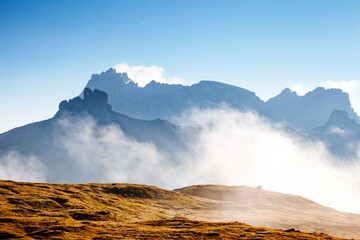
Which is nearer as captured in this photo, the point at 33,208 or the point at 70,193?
the point at 33,208

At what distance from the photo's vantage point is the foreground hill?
40625mm

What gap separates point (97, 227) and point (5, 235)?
A: 12.3 metres

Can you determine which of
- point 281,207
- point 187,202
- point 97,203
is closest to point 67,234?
point 97,203

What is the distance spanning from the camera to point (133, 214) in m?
71.1

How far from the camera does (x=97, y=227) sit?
1747 inches

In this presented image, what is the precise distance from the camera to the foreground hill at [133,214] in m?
40.6

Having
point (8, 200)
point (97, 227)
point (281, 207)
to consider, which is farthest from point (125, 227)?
point (281, 207)

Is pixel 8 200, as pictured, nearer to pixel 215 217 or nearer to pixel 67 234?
pixel 67 234

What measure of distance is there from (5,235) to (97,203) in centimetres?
3871

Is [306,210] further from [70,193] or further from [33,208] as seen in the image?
[33,208]

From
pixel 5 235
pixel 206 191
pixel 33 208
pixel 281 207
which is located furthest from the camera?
pixel 206 191

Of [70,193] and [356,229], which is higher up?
[70,193]

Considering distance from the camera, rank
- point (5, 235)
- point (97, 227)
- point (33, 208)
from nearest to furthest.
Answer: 1. point (5, 235)
2. point (97, 227)
3. point (33, 208)

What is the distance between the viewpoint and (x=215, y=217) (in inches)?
3162
